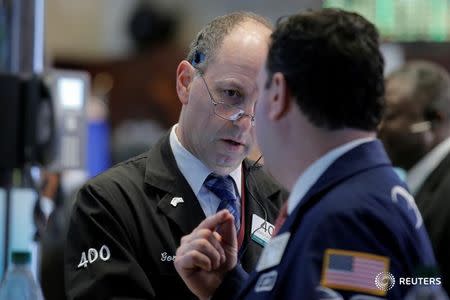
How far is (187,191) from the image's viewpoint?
2.63m

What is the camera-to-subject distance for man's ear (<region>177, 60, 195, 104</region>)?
2.70 meters

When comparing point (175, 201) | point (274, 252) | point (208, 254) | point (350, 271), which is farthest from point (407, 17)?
point (350, 271)

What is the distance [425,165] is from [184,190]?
2696mm

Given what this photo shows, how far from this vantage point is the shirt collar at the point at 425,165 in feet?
16.3

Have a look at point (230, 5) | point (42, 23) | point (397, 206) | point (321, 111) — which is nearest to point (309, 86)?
point (321, 111)

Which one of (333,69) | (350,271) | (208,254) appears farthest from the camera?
(208,254)

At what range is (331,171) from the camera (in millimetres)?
1970

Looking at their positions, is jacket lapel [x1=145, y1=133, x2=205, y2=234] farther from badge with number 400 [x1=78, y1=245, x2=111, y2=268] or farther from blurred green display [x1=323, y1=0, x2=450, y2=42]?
blurred green display [x1=323, y1=0, x2=450, y2=42]

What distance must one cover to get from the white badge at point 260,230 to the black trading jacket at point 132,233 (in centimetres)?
1

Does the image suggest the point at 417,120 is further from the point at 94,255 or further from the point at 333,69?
the point at 333,69

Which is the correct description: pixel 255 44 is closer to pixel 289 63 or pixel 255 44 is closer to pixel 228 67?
pixel 228 67

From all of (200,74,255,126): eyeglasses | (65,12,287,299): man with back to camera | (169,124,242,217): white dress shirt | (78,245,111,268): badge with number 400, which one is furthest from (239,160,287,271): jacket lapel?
(78,245,111,268): badge with number 400

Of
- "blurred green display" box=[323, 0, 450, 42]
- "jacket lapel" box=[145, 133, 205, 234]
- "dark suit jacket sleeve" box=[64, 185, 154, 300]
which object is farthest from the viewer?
"blurred green display" box=[323, 0, 450, 42]

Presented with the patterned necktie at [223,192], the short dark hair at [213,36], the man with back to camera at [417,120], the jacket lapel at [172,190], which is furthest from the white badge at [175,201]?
the man with back to camera at [417,120]
